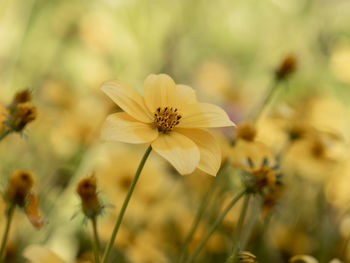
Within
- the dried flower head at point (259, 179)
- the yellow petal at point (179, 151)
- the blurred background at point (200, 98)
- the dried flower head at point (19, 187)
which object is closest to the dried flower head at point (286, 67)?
the blurred background at point (200, 98)

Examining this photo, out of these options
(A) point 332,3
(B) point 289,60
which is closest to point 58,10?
(A) point 332,3

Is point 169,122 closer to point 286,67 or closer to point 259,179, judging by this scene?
point 259,179

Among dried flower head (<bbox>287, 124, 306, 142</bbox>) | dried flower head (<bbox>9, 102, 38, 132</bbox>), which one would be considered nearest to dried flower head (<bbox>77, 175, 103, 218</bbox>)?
dried flower head (<bbox>9, 102, 38, 132</bbox>)

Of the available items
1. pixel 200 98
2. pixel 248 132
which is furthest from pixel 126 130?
pixel 200 98

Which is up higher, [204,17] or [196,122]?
[204,17]

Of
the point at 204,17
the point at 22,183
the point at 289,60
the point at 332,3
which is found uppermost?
the point at 332,3

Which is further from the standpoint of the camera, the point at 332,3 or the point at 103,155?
the point at 332,3

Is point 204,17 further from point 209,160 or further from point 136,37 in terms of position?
point 209,160

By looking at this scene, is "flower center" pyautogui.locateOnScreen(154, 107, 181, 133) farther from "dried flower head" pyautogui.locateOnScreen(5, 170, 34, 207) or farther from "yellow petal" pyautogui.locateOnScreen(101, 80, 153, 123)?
"dried flower head" pyautogui.locateOnScreen(5, 170, 34, 207)
